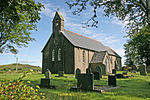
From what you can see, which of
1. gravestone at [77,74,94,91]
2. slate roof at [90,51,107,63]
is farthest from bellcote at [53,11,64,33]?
gravestone at [77,74,94,91]

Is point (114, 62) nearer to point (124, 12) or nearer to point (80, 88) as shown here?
point (124, 12)

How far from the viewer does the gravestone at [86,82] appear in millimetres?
8470

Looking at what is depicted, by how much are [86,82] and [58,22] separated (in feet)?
75.8

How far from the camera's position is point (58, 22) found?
2967 cm

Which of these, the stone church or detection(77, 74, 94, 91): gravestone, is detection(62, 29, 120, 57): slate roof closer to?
the stone church

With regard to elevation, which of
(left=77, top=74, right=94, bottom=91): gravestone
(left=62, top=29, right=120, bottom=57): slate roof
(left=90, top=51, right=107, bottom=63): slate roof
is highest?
(left=62, top=29, right=120, bottom=57): slate roof

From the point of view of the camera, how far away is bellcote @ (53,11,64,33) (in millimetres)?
29297

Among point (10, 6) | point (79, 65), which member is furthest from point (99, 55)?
point (10, 6)

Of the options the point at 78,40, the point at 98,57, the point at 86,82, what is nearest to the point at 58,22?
the point at 78,40

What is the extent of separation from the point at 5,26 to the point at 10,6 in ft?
48.4

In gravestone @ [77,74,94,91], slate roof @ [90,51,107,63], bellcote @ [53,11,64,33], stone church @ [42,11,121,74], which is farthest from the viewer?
slate roof @ [90,51,107,63]

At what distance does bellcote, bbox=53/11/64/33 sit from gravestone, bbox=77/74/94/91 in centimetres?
2178

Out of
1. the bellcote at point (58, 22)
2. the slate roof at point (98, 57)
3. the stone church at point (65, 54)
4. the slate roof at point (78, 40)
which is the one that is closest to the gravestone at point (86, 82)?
the stone church at point (65, 54)

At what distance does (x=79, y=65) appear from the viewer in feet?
92.1
